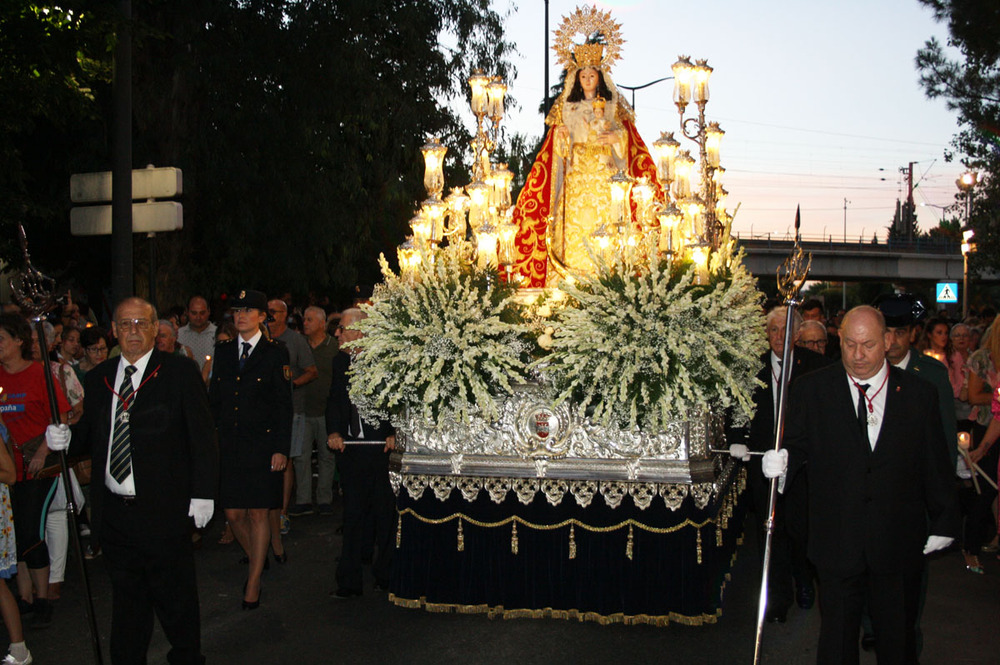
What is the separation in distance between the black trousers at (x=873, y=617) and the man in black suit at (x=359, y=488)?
3.66 metres

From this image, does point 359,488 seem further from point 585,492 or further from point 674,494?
point 674,494

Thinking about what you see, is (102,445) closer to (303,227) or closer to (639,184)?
(639,184)

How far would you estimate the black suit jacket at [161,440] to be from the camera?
5508 mm

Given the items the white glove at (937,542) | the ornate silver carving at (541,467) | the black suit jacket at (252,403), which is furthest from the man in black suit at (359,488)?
the white glove at (937,542)

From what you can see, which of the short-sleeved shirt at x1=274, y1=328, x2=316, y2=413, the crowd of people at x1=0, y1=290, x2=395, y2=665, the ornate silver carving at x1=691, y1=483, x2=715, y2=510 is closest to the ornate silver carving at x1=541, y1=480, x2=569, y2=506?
the ornate silver carving at x1=691, y1=483, x2=715, y2=510

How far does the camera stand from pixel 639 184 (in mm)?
9461

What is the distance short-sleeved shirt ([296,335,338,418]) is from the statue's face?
158 inches

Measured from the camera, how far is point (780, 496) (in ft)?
24.4

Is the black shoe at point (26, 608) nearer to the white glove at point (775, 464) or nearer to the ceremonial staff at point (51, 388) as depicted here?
the ceremonial staff at point (51, 388)

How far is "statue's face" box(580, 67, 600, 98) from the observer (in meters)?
9.72

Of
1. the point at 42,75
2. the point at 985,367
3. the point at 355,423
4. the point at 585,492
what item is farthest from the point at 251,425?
the point at 42,75

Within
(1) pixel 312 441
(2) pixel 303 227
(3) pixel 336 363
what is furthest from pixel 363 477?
(2) pixel 303 227

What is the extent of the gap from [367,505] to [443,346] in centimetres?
175

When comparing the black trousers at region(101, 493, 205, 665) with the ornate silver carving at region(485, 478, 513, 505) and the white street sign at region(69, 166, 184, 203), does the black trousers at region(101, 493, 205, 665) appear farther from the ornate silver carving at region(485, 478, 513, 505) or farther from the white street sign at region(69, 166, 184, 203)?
the white street sign at region(69, 166, 184, 203)
